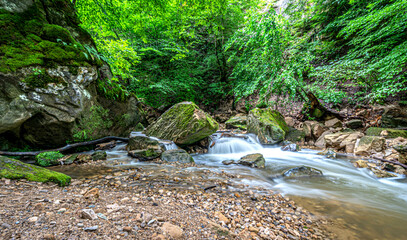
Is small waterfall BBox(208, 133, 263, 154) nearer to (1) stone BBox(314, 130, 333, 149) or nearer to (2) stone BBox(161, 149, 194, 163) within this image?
(2) stone BBox(161, 149, 194, 163)

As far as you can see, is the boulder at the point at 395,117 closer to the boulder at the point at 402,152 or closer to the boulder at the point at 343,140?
Result: the boulder at the point at 343,140

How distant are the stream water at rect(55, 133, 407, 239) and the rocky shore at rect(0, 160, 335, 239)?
32cm

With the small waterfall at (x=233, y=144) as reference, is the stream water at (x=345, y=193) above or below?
below

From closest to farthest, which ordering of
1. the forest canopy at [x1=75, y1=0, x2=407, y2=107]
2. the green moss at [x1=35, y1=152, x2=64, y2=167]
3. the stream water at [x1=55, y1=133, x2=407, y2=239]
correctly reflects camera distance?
1. the stream water at [x1=55, y1=133, x2=407, y2=239]
2. the green moss at [x1=35, y1=152, x2=64, y2=167]
3. the forest canopy at [x1=75, y1=0, x2=407, y2=107]

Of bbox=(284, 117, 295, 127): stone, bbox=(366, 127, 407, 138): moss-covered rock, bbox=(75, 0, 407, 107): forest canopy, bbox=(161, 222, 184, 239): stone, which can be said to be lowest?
bbox=(161, 222, 184, 239): stone

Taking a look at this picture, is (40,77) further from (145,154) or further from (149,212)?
(149,212)

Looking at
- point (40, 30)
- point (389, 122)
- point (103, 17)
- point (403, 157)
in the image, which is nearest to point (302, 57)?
point (389, 122)

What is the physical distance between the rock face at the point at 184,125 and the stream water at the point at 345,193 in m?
0.49

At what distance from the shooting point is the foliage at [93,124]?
4.31 meters

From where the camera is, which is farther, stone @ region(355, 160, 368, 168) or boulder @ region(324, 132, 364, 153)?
boulder @ region(324, 132, 364, 153)

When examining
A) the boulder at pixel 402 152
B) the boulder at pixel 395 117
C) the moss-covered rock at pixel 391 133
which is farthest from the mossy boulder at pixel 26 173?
the boulder at pixel 395 117

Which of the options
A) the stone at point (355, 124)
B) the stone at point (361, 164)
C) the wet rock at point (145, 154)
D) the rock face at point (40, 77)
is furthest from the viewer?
the stone at point (355, 124)

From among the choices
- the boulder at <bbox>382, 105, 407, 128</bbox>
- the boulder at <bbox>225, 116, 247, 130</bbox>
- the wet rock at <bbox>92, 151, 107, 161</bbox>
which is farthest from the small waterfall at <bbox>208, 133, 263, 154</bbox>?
the boulder at <bbox>382, 105, 407, 128</bbox>

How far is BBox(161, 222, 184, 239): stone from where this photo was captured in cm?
135
